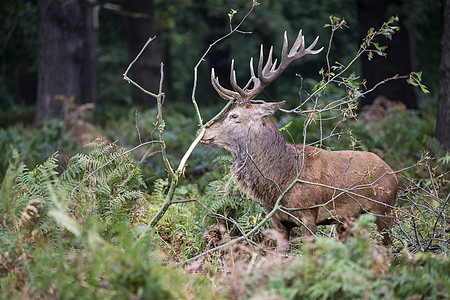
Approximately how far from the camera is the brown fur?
17.0ft

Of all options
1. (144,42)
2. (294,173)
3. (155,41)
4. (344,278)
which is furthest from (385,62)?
(344,278)

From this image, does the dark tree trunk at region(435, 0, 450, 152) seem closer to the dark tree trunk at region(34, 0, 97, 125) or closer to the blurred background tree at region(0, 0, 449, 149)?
the blurred background tree at region(0, 0, 449, 149)

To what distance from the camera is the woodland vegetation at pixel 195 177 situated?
3443mm

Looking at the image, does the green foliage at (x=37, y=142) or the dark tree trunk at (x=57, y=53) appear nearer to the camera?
the green foliage at (x=37, y=142)

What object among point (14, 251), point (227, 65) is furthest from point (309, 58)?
point (14, 251)

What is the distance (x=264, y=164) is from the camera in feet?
17.7

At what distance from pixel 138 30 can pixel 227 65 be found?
433cm

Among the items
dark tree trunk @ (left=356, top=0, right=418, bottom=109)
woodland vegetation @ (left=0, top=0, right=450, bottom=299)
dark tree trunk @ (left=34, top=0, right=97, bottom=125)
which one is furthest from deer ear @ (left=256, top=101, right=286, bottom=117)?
dark tree trunk @ (left=34, top=0, right=97, bottom=125)

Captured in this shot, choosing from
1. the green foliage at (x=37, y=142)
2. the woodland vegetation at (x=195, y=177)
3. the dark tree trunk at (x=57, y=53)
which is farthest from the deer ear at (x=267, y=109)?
the dark tree trunk at (x=57, y=53)

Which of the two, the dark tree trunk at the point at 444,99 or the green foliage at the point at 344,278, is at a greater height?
the dark tree trunk at the point at 444,99

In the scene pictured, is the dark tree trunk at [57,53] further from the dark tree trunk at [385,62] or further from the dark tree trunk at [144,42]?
the dark tree trunk at [385,62]

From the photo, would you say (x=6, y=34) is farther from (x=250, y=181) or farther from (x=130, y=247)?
(x=130, y=247)

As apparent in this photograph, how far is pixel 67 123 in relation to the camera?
1144 centimetres

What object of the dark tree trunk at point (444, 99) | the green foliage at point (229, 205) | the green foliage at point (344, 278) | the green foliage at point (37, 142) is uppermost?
the dark tree trunk at point (444, 99)
